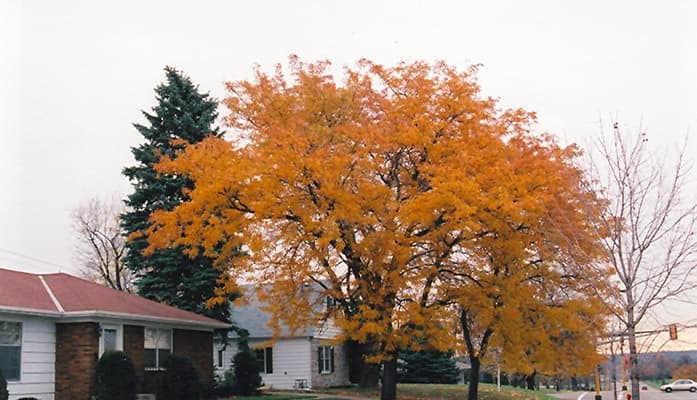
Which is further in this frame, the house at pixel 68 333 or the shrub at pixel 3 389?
the house at pixel 68 333

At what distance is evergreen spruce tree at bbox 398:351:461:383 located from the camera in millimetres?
54156

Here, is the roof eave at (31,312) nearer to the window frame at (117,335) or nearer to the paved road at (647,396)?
the window frame at (117,335)

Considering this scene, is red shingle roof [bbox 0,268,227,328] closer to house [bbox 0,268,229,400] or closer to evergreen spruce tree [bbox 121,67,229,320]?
house [bbox 0,268,229,400]

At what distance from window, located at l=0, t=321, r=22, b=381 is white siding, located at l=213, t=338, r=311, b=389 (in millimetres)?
19265

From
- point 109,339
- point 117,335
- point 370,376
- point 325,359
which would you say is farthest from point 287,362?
point 109,339

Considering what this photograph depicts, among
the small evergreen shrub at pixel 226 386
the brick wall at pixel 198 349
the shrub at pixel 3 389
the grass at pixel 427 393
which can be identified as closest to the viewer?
the shrub at pixel 3 389

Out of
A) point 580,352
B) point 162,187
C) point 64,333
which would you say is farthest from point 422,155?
point 162,187

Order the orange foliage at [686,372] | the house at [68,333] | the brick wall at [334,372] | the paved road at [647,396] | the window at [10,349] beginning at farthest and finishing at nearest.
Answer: the orange foliage at [686,372] < the paved road at [647,396] < the brick wall at [334,372] < the house at [68,333] < the window at [10,349]

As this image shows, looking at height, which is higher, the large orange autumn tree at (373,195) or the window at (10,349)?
the large orange autumn tree at (373,195)

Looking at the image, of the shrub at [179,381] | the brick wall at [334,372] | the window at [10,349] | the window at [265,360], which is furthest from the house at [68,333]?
the window at [265,360]

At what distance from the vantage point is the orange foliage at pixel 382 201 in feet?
76.7

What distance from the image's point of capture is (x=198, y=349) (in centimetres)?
3127

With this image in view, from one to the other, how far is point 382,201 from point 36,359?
11.3 meters

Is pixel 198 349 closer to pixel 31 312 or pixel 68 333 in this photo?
pixel 68 333
